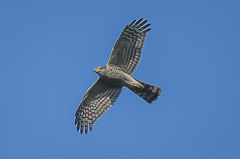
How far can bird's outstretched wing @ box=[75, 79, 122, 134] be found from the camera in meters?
14.2

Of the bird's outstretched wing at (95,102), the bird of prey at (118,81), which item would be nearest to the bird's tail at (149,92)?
the bird of prey at (118,81)

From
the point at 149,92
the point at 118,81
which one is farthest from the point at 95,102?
the point at 149,92

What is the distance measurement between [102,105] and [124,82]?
111cm

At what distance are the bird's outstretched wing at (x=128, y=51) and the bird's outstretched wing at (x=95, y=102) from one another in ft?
2.51

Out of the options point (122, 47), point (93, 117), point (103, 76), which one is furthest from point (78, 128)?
point (122, 47)

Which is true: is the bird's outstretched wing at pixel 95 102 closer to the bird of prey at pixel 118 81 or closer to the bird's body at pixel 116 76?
the bird of prey at pixel 118 81

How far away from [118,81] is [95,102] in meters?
1.14

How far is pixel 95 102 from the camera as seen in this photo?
47.2 ft

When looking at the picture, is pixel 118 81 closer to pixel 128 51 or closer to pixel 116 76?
pixel 116 76

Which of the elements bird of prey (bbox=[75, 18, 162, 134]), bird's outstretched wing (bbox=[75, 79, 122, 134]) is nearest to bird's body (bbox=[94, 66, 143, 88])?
bird of prey (bbox=[75, 18, 162, 134])

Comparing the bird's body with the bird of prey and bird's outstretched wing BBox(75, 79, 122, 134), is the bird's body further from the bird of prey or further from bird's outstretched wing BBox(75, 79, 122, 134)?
bird's outstretched wing BBox(75, 79, 122, 134)

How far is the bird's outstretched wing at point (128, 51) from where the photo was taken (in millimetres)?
13953

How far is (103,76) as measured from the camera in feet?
45.1

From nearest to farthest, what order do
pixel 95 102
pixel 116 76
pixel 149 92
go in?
pixel 116 76, pixel 149 92, pixel 95 102
